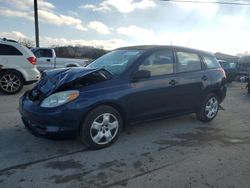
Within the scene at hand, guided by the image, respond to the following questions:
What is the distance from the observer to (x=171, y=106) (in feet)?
18.9

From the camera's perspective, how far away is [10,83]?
381 inches

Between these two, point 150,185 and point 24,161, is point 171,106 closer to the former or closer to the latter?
point 150,185

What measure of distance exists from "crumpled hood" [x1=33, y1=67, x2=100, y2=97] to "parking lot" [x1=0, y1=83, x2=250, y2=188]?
0.89 m

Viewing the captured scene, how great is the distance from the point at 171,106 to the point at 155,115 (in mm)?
445

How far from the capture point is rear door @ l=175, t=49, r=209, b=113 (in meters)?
5.93

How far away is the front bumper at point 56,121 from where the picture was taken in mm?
4348

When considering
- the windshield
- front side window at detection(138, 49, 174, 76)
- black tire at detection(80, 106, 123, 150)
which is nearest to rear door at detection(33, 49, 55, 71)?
the windshield

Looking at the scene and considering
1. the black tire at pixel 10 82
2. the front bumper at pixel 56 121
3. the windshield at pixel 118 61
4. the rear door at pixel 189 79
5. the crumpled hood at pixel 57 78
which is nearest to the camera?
the front bumper at pixel 56 121

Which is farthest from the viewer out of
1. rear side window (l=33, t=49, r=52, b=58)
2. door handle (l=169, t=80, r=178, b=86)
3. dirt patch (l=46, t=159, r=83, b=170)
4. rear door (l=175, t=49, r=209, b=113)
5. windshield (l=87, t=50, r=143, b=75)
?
rear side window (l=33, t=49, r=52, b=58)

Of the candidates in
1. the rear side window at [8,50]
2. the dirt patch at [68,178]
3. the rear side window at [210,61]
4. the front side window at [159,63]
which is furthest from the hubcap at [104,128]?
the rear side window at [8,50]

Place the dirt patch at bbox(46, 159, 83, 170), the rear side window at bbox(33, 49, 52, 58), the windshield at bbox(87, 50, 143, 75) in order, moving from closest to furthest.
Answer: the dirt patch at bbox(46, 159, 83, 170) < the windshield at bbox(87, 50, 143, 75) < the rear side window at bbox(33, 49, 52, 58)

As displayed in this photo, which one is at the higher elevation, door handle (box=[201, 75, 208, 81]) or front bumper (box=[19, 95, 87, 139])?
door handle (box=[201, 75, 208, 81])

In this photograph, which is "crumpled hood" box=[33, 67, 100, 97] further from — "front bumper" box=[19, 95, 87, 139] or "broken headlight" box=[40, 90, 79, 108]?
"front bumper" box=[19, 95, 87, 139]

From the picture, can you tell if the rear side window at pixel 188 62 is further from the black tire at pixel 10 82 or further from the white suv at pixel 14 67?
the black tire at pixel 10 82
